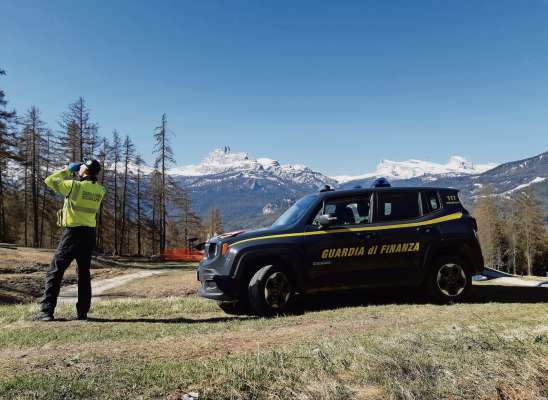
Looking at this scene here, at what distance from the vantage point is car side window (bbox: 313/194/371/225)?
25.6 feet

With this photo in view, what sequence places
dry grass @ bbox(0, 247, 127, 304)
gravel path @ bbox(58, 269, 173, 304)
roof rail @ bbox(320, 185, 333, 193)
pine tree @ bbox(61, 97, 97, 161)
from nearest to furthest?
roof rail @ bbox(320, 185, 333, 193)
gravel path @ bbox(58, 269, 173, 304)
dry grass @ bbox(0, 247, 127, 304)
pine tree @ bbox(61, 97, 97, 161)

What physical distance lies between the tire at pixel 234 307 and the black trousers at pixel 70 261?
239cm

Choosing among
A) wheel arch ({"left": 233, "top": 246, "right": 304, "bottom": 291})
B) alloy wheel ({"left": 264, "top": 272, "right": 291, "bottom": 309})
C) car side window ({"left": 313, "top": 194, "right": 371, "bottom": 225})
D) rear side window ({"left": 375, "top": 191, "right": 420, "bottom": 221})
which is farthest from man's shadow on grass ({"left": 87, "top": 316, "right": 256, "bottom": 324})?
rear side window ({"left": 375, "top": 191, "right": 420, "bottom": 221})

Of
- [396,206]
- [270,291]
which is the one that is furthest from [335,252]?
[396,206]

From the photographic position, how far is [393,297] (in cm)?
862

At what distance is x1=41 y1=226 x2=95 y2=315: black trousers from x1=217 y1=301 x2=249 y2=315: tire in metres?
2.39

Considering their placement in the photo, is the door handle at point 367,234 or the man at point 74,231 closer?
the man at point 74,231

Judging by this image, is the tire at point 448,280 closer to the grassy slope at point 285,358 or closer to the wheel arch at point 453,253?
the wheel arch at point 453,253

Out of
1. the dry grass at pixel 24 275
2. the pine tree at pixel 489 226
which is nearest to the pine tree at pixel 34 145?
the dry grass at pixel 24 275

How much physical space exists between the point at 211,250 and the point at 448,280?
172 inches

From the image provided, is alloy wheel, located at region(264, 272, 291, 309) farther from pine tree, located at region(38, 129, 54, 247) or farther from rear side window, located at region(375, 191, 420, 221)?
pine tree, located at region(38, 129, 54, 247)

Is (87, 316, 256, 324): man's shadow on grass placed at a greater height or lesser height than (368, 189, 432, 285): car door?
lesser

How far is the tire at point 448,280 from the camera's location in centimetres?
773

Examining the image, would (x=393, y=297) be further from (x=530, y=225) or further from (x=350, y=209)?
(x=530, y=225)
